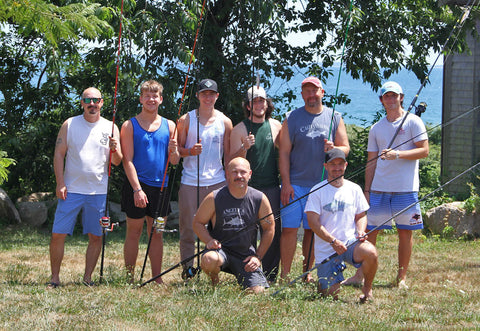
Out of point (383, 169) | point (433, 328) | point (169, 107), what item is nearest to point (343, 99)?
point (169, 107)

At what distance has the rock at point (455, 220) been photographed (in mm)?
8922

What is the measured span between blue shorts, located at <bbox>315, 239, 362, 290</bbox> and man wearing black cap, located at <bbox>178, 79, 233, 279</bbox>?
1.24 metres

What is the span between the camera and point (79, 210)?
573 centimetres

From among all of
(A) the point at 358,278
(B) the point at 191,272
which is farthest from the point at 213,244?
(A) the point at 358,278

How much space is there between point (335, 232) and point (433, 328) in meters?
1.07

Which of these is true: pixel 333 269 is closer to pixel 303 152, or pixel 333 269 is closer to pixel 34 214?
pixel 303 152

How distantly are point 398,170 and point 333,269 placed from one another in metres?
1.23

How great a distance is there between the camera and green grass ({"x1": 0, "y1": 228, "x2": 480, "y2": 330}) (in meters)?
4.39

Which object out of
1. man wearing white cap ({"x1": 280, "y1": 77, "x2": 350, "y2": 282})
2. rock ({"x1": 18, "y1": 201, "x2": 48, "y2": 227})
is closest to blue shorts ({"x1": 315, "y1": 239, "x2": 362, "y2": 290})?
man wearing white cap ({"x1": 280, "y1": 77, "x2": 350, "y2": 282})

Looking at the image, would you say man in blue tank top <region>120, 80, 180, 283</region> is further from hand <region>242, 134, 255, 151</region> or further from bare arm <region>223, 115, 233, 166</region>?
hand <region>242, 134, 255, 151</region>

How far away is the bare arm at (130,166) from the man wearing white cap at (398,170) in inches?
80.3

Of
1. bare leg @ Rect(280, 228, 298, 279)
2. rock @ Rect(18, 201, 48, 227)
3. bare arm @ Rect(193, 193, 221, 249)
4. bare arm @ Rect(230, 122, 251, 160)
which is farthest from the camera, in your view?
rock @ Rect(18, 201, 48, 227)

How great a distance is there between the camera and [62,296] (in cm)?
504

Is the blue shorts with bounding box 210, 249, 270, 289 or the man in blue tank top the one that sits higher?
the man in blue tank top
